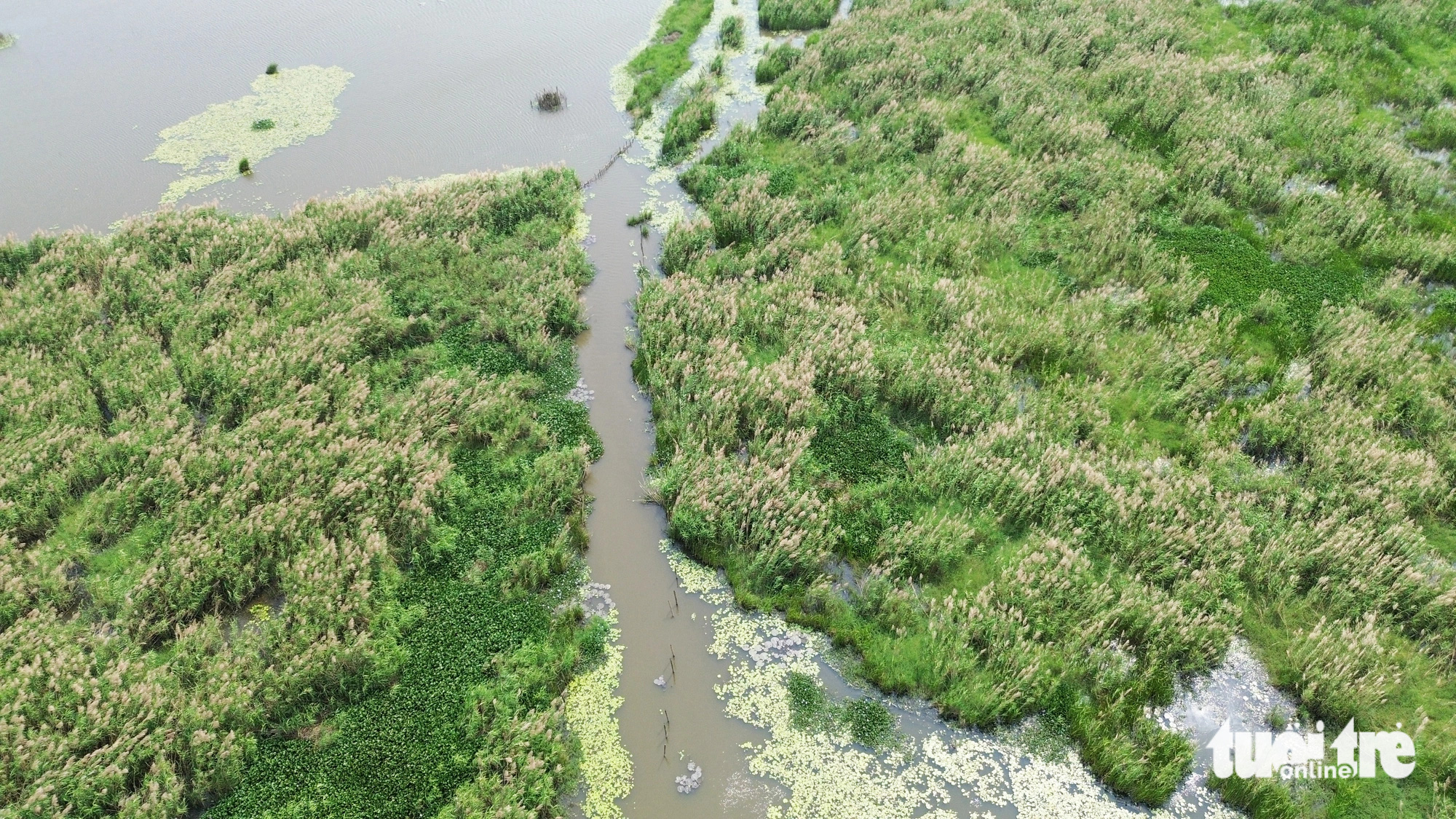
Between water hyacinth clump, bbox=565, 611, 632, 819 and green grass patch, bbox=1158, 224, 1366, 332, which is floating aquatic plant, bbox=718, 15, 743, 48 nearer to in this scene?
green grass patch, bbox=1158, 224, 1366, 332

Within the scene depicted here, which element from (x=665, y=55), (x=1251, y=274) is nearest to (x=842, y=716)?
(x=1251, y=274)

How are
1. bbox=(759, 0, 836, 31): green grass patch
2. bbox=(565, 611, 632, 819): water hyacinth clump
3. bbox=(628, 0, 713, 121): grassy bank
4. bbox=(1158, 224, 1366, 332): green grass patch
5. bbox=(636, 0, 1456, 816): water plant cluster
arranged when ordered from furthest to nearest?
1. bbox=(759, 0, 836, 31): green grass patch
2. bbox=(628, 0, 713, 121): grassy bank
3. bbox=(1158, 224, 1366, 332): green grass patch
4. bbox=(636, 0, 1456, 816): water plant cluster
5. bbox=(565, 611, 632, 819): water hyacinth clump

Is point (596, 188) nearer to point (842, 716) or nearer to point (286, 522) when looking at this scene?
point (286, 522)

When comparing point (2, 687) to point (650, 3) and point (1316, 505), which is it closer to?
point (1316, 505)

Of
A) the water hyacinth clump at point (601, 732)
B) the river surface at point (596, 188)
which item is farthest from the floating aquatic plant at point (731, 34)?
the water hyacinth clump at point (601, 732)

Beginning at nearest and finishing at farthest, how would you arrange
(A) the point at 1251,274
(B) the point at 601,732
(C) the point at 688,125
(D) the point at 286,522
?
(B) the point at 601,732, (D) the point at 286,522, (A) the point at 1251,274, (C) the point at 688,125

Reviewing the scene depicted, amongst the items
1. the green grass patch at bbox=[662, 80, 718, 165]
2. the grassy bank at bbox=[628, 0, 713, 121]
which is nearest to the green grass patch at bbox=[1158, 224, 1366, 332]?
the green grass patch at bbox=[662, 80, 718, 165]
